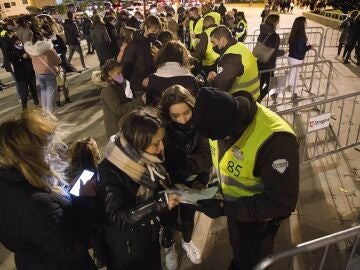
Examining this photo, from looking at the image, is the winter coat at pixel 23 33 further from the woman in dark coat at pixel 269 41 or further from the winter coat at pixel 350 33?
the winter coat at pixel 350 33

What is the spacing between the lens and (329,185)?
426cm

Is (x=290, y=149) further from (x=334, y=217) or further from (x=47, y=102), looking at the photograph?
(x=47, y=102)

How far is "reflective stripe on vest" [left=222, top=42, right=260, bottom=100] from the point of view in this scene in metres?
4.04

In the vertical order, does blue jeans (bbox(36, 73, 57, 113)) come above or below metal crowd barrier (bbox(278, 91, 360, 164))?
above

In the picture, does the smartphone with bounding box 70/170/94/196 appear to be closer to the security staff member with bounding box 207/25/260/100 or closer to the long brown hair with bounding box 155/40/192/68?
the long brown hair with bounding box 155/40/192/68

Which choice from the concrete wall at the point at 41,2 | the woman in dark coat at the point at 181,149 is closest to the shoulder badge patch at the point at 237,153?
the woman in dark coat at the point at 181,149

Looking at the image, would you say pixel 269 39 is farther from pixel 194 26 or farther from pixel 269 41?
pixel 194 26

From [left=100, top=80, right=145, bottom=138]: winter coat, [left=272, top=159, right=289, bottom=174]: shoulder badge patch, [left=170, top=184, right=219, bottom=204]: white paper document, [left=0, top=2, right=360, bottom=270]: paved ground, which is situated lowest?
[left=0, top=2, right=360, bottom=270]: paved ground

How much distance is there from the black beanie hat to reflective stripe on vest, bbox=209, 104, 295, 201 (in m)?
0.18

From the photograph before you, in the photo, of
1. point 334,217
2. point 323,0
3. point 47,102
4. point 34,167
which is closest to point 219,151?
point 34,167

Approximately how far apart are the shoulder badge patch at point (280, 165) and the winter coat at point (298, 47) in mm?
5503

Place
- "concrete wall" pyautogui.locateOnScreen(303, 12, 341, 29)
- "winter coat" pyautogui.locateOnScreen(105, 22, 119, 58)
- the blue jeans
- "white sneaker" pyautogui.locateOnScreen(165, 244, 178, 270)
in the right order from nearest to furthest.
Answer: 1. "white sneaker" pyautogui.locateOnScreen(165, 244, 178, 270)
2. the blue jeans
3. "winter coat" pyautogui.locateOnScreen(105, 22, 119, 58)
4. "concrete wall" pyautogui.locateOnScreen(303, 12, 341, 29)

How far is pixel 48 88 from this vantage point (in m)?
6.21

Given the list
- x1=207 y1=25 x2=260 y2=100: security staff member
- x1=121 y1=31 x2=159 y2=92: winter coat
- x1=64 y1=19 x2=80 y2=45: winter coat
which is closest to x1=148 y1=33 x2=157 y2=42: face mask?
x1=121 y1=31 x2=159 y2=92: winter coat
